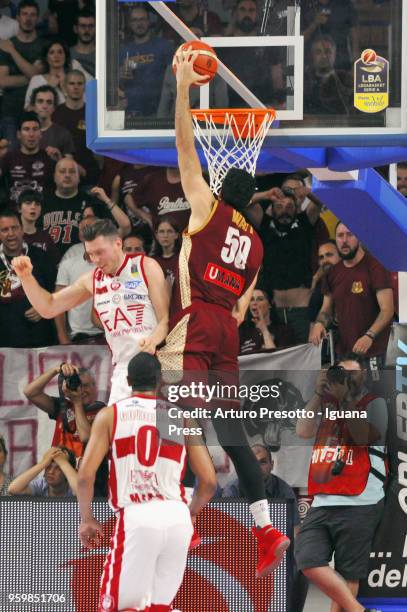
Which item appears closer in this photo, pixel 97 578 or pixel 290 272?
pixel 97 578

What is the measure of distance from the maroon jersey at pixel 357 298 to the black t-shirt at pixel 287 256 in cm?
49

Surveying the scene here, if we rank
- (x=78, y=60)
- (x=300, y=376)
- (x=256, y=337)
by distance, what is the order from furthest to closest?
(x=78, y=60) → (x=256, y=337) → (x=300, y=376)

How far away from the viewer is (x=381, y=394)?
406 inches

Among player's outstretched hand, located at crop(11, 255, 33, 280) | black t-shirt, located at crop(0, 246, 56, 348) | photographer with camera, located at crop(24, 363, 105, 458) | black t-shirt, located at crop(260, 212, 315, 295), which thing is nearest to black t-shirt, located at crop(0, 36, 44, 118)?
black t-shirt, located at crop(0, 246, 56, 348)

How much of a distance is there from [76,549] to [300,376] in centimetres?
269

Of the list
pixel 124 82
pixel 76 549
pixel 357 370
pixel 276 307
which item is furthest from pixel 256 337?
pixel 124 82

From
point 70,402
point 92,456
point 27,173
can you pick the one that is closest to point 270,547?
point 92,456

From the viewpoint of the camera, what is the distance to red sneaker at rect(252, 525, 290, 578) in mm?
8945

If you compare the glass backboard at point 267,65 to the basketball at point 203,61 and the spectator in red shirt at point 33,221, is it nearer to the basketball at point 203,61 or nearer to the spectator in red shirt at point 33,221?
the basketball at point 203,61

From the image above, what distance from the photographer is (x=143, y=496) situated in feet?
28.8

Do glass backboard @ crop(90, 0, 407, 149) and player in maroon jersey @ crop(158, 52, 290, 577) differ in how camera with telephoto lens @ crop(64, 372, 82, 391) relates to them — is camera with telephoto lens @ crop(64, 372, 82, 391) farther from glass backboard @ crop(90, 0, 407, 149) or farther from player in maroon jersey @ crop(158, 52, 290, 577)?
glass backboard @ crop(90, 0, 407, 149)

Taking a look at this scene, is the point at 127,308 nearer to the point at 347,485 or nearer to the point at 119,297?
the point at 119,297

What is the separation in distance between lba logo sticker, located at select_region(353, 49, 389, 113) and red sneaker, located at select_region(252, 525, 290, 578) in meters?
2.70

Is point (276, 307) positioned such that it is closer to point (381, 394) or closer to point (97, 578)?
point (381, 394)
